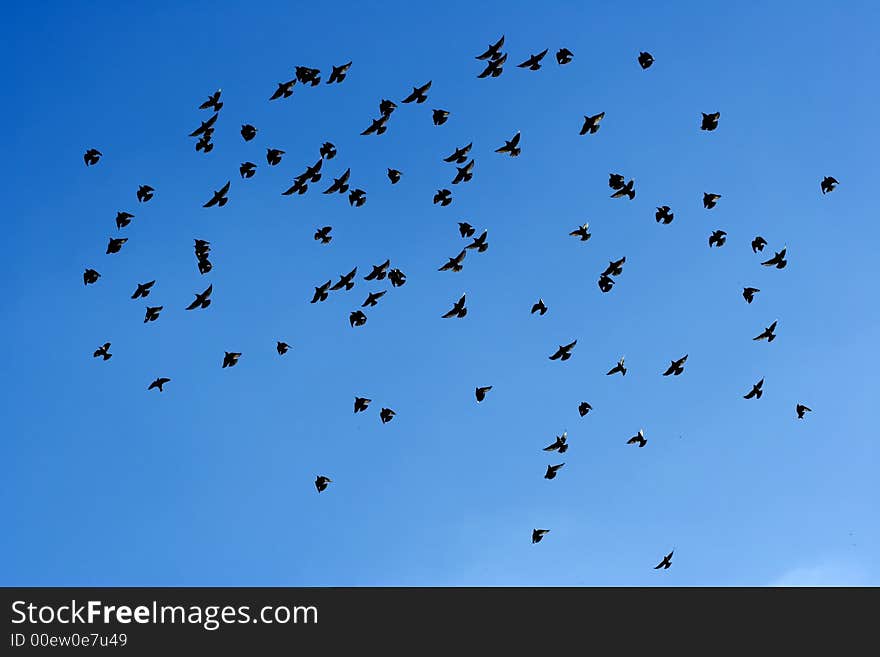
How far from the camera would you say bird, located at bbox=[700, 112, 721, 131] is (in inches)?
1882

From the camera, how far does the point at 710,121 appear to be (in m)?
48.0

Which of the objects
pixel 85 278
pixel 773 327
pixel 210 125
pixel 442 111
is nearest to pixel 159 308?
pixel 85 278

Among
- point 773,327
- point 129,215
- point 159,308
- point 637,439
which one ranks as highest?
point 129,215

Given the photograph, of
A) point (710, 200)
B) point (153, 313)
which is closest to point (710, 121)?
point (710, 200)

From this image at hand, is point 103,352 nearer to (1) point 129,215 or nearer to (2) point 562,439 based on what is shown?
(1) point 129,215

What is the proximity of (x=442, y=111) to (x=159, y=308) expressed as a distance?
1631 centimetres

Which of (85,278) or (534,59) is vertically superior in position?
(534,59)

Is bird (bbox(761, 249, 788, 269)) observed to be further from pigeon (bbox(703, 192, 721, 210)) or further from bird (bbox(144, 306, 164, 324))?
bird (bbox(144, 306, 164, 324))

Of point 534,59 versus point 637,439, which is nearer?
point 534,59

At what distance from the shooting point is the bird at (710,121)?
157 feet

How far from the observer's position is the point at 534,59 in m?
47.1

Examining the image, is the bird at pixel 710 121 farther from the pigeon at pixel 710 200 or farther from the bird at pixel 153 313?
the bird at pixel 153 313

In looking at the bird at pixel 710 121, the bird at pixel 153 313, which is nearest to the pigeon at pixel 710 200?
the bird at pixel 710 121

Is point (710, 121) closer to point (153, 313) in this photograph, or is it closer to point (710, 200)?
point (710, 200)
